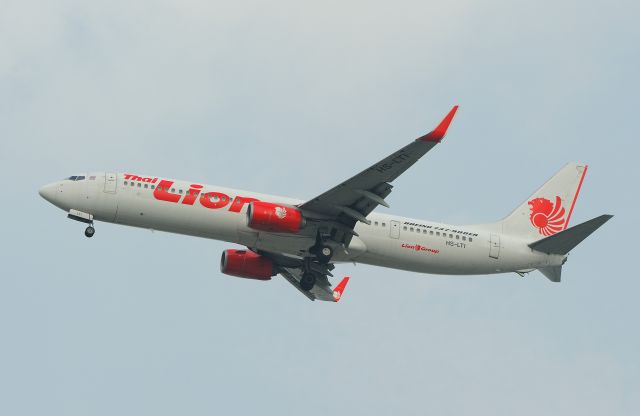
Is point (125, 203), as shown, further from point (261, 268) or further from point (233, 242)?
point (261, 268)

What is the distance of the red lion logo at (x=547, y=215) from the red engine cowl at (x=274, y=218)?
568 inches

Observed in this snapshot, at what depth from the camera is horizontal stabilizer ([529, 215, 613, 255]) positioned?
5478 centimetres

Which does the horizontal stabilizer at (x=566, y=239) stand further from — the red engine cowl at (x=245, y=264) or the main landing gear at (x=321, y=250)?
the red engine cowl at (x=245, y=264)

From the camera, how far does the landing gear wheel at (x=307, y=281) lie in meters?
57.8

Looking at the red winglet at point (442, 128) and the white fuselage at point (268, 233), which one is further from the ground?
the red winglet at point (442, 128)

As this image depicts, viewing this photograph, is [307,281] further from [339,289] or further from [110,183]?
[110,183]

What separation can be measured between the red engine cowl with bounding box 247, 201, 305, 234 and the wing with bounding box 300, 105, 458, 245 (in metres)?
0.89

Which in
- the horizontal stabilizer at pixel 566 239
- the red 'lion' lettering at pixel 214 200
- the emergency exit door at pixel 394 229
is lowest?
the red 'lion' lettering at pixel 214 200

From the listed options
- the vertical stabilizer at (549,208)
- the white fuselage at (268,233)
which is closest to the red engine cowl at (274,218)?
the white fuselage at (268,233)

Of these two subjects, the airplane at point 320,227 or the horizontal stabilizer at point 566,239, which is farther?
the horizontal stabilizer at point 566,239

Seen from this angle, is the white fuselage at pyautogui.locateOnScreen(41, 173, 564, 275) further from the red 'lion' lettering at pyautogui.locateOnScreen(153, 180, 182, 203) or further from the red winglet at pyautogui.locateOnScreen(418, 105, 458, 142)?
the red winglet at pyautogui.locateOnScreen(418, 105, 458, 142)

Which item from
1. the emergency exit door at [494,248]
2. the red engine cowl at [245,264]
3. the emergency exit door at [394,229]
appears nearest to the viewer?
the emergency exit door at [394,229]

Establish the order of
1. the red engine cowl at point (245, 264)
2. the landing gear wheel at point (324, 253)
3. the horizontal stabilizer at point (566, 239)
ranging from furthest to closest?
the red engine cowl at point (245, 264) < the landing gear wheel at point (324, 253) < the horizontal stabilizer at point (566, 239)

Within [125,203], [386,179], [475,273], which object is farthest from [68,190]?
[475,273]
